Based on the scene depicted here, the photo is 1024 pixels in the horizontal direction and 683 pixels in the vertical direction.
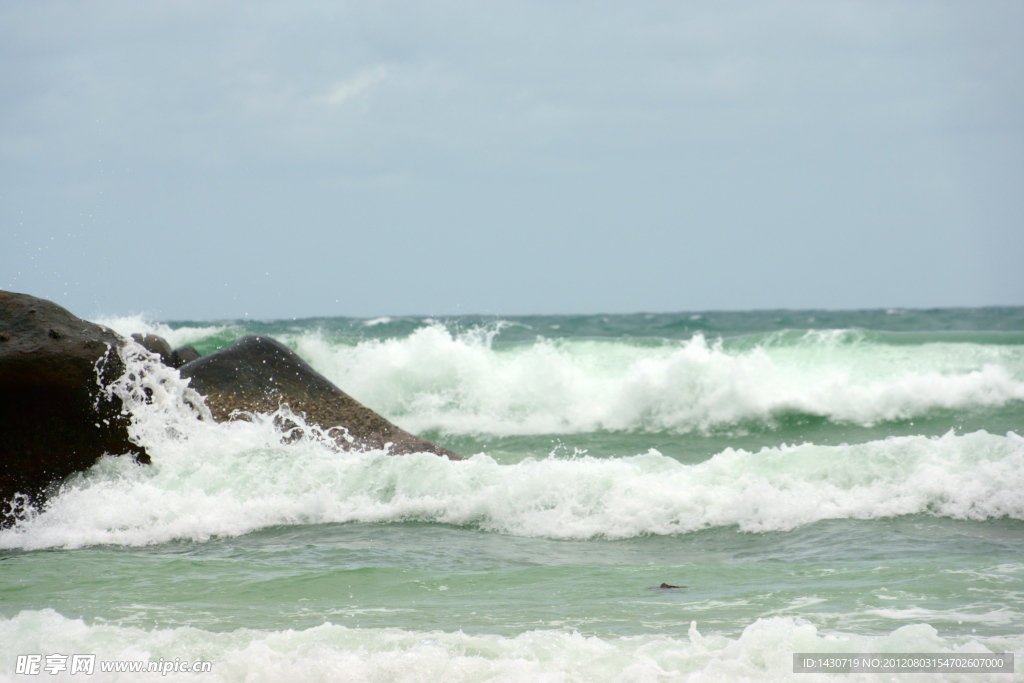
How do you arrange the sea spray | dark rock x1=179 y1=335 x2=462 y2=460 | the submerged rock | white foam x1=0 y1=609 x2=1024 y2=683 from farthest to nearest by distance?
the submerged rock, dark rock x1=179 y1=335 x2=462 y2=460, the sea spray, white foam x1=0 y1=609 x2=1024 y2=683

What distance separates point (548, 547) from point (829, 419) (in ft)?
22.4

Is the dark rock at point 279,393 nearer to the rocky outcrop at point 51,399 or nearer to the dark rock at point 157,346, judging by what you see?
the rocky outcrop at point 51,399

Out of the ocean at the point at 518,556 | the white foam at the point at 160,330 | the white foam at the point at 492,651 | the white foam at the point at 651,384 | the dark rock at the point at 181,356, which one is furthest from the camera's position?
the white foam at the point at 160,330

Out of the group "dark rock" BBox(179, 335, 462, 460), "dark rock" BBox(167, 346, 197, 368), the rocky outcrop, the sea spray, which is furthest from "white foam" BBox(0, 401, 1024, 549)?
"dark rock" BBox(167, 346, 197, 368)

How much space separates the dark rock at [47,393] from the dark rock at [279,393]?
4.22 ft

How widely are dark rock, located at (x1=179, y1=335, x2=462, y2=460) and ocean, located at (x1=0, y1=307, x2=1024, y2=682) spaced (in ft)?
1.15

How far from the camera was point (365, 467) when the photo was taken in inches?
273

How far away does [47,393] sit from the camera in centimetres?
621

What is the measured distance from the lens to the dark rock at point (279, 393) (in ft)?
25.4

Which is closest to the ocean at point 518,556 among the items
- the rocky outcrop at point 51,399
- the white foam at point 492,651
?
the white foam at point 492,651

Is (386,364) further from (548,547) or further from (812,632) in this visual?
(812,632)

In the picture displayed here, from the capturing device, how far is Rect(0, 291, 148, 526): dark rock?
6102mm

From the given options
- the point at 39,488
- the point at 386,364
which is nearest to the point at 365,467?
the point at 39,488

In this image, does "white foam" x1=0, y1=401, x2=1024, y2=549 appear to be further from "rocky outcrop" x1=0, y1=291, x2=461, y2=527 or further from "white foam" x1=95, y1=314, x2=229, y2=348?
"white foam" x1=95, y1=314, x2=229, y2=348
